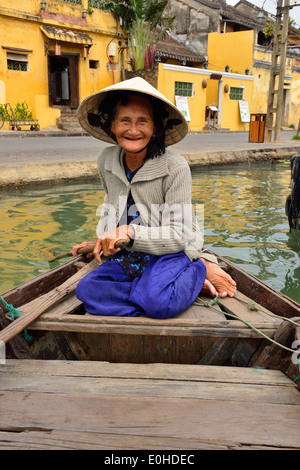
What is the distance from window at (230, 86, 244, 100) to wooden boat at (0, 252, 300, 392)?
2164 centimetres

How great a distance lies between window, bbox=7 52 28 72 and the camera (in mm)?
15530

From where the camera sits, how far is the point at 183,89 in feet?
63.6

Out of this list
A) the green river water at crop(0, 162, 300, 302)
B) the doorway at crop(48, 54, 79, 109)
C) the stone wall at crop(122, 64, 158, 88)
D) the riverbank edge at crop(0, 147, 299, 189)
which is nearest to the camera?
the green river water at crop(0, 162, 300, 302)

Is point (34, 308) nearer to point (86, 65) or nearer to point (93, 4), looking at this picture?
point (86, 65)

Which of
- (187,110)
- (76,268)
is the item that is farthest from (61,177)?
(187,110)

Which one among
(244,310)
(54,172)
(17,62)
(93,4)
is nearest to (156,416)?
(244,310)

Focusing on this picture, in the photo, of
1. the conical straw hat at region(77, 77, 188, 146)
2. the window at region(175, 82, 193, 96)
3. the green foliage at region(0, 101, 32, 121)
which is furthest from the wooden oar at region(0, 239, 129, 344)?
the window at region(175, 82, 193, 96)

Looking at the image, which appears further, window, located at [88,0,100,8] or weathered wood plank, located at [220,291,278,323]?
window, located at [88,0,100,8]

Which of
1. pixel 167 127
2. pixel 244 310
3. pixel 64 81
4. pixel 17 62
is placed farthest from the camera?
pixel 64 81

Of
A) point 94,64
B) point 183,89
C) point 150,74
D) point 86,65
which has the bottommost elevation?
point 183,89

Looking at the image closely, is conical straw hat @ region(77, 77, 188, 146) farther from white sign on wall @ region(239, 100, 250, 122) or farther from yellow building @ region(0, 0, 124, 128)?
white sign on wall @ region(239, 100, 250, 122)

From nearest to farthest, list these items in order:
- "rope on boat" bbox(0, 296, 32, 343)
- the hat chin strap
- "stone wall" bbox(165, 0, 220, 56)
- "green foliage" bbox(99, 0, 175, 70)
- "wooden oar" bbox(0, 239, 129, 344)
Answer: "wooden oar" bbox(0, 239, 129, 344) < "rope on boat" bbox(0, 296, 32, 343) < the hat chin strap < "green foliage" bbox(99, 0, 175, 70) < "stone wall" bbox(165, 0, 220, 56)

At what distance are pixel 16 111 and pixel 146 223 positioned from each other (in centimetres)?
1468

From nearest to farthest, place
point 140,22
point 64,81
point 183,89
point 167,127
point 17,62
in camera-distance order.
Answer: point 167,127 → point 17,62 → point 140,22 → point 64,81 → point 183,89
